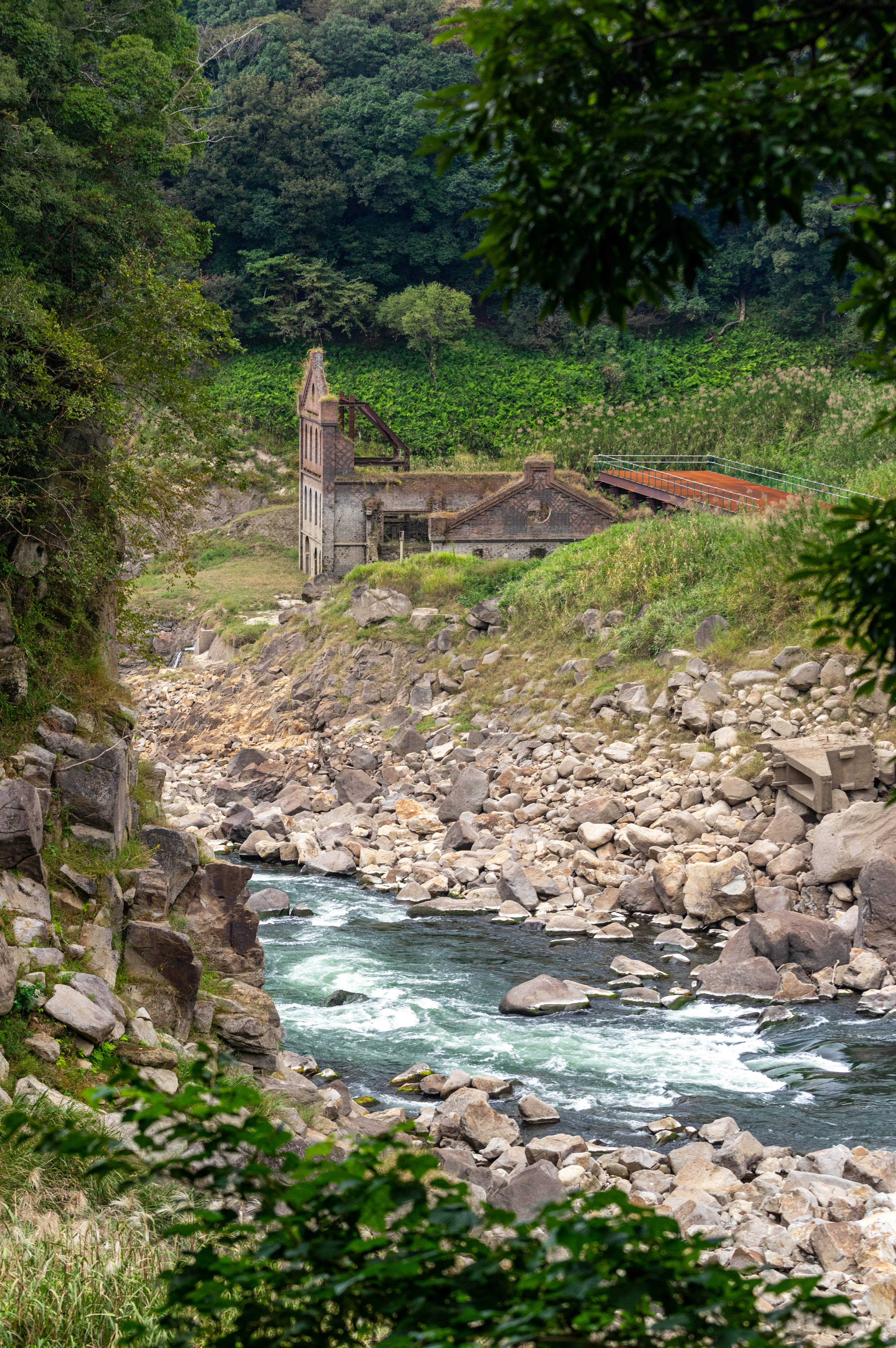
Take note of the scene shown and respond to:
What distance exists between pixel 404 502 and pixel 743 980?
86.0ft

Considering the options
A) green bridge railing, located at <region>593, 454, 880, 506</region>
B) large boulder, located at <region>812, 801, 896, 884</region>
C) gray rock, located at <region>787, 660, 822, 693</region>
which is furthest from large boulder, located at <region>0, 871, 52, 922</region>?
green bridge railing, located at <region>593, 454, 880, 506</region>

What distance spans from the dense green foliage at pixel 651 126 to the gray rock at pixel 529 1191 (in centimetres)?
761

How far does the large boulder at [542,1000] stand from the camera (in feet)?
48.9

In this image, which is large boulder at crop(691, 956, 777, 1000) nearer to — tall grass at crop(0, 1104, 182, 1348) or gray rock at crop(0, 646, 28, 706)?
gray rock at crop(0, 646, 28, 706)

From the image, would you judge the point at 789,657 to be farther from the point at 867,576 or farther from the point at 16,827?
the point at 867,576

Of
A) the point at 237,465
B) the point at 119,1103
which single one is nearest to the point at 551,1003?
the point at 119,1103

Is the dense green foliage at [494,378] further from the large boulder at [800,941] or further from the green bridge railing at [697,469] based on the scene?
the large boulder at [800,941]

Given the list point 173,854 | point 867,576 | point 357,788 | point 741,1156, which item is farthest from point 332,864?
point 867,576

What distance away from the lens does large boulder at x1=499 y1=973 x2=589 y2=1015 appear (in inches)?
587

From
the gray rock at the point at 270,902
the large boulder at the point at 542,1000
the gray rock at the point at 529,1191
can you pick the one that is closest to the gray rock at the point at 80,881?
the gray rock at the point at 529,1191

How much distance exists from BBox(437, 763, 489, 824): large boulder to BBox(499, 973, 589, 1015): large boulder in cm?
780

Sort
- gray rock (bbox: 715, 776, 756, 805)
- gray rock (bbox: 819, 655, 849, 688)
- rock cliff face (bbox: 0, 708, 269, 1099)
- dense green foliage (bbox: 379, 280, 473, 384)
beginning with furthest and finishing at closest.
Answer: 1. dense green foliage (bbox: 379, 280, 473, 384)
2. gray rock (bbox: 819, 655, 849, 688)
3. gray rock (bbox: 715, 776, 756, 805)
4. rock cliff face (bbox: 0, 708, 269, 1099)

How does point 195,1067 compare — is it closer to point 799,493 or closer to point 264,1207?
point 264,1207

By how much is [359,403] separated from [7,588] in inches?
1164
